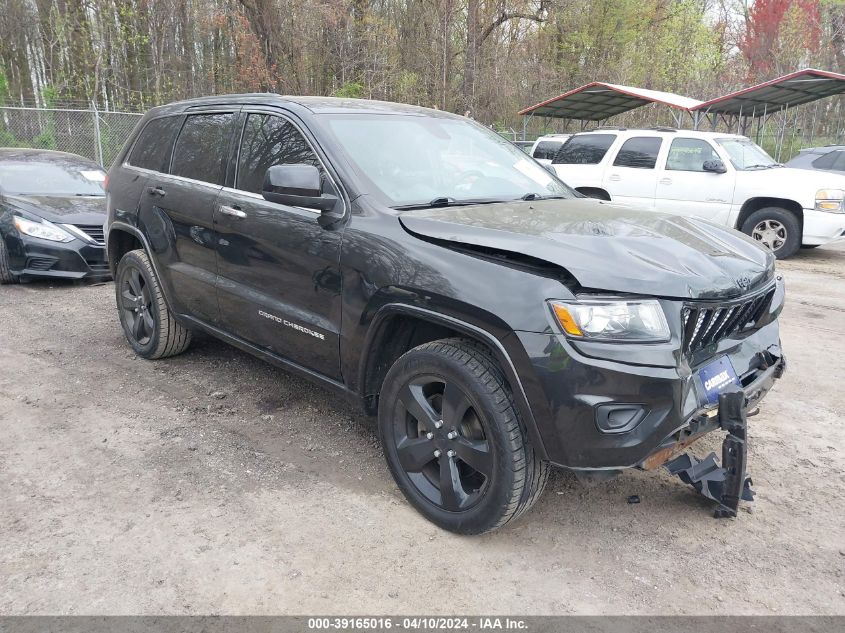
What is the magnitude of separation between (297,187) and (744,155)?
29.6ft

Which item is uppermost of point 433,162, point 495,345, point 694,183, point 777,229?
point 433,162

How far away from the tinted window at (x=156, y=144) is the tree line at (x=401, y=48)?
13894 mm

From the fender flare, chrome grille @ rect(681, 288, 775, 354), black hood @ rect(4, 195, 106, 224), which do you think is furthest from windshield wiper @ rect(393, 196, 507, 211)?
black hood @ rect(4, 195, 106, 224)

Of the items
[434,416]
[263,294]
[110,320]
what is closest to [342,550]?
[434,416]

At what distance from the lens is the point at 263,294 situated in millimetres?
3650

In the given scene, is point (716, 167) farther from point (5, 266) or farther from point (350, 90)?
point (350, 90)

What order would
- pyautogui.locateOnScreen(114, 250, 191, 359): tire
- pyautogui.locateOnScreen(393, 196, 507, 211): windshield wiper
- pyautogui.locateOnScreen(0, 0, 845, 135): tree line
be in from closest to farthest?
1. pyautogui.locateOnScreen(393, 196, 507, 211): windshield wiper
2. pyautogui.locateOnScreen(114, 250, 191, 359): tire
3. pyautogui.locateOnScreen(0, 0, 845, 135): tree line

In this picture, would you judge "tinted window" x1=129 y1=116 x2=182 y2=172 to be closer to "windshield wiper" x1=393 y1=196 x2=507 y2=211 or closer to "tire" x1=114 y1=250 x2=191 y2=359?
"tire" x1=114 y1=250 x2=191 y2=359

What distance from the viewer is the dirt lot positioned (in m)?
2.51

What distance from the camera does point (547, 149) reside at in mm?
12172

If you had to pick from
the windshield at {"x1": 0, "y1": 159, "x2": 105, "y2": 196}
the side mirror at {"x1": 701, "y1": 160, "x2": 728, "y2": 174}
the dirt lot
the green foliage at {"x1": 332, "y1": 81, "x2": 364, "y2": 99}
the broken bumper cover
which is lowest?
the dirt lot

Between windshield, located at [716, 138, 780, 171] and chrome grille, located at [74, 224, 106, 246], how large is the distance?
336 inches

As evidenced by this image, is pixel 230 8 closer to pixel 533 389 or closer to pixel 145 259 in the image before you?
pixel 145 259

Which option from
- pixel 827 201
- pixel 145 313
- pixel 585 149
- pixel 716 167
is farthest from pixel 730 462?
pixel 585 149
